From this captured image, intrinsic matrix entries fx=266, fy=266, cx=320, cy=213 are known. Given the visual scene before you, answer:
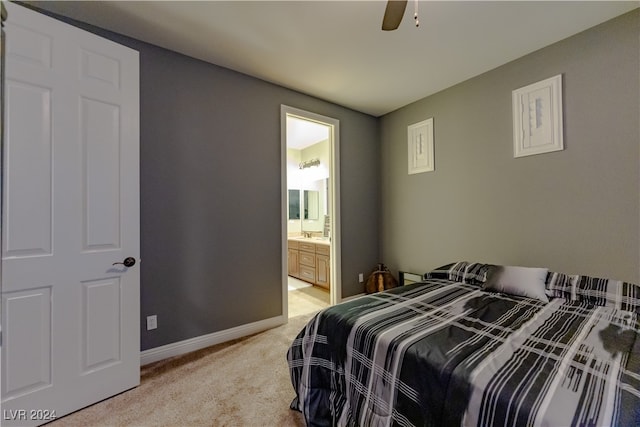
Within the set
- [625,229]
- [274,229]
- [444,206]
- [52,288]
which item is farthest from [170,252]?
[625,229]

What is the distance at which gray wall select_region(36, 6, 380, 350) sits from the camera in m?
2.16

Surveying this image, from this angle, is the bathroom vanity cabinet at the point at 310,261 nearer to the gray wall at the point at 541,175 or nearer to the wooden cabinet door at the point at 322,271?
the wooden cabinet door at the point at 322,271

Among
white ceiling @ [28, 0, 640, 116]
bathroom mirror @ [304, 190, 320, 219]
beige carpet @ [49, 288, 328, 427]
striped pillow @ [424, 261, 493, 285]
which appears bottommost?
beige carpet @ [49, 288, 328, 427]

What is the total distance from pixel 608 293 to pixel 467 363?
4.43 feet

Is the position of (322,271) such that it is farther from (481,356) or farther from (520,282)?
(481,356)

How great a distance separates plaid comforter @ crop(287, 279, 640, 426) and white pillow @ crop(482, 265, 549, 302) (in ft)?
0.23

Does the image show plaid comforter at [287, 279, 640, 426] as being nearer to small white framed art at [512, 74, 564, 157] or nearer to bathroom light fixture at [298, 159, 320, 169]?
small white framed art at [512, 74, 564, 157]

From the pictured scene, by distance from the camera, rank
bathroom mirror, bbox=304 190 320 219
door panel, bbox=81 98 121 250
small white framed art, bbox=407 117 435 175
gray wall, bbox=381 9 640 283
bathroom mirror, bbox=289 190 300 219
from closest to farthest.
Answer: door panel, bbox=81 98 121 250 → gray wall, bbox=381 9 640 283 → small white framed art, bbox=407 117 435 175 → bathroom mirror, bbox=304 190 320 219 → bathroom mirror, bbox=289 190 300 219

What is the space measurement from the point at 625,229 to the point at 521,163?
85 cm

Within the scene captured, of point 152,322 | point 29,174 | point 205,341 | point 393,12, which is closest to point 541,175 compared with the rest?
point 393,12

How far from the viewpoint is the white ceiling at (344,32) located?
1.81m

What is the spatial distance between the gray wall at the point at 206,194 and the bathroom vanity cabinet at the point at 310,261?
1294 millimetres

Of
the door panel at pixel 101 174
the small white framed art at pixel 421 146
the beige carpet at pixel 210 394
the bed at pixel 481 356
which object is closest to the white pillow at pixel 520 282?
the bed at pixel 481 356

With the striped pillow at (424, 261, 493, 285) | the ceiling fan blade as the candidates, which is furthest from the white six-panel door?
the striped pillow at (424, 261, 493, 285)
